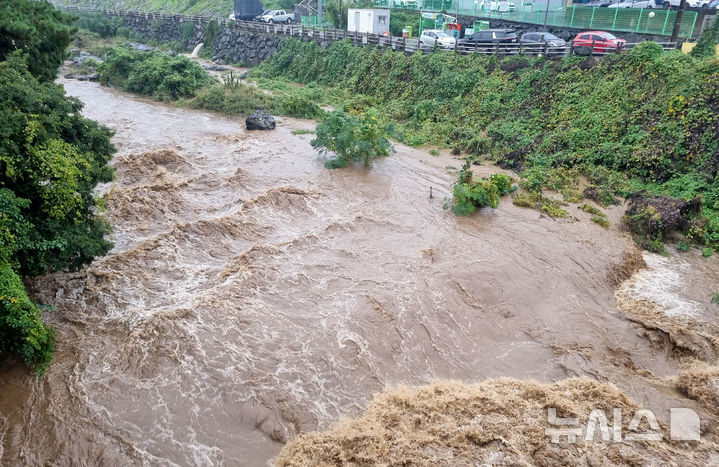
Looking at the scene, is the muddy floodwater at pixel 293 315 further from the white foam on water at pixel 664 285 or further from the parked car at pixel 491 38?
the parked car at pixel 491 38

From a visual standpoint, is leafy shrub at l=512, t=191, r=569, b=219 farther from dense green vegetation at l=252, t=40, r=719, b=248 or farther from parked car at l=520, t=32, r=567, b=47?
parked car at l=520, t=32, r=567, b=47

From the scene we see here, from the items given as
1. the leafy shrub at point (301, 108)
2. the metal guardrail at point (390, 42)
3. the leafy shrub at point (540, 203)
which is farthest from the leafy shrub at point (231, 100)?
the leafy shrub at point (540, 203)

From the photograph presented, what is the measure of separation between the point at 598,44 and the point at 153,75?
78.6 ft

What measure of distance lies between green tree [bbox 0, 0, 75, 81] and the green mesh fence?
82.2ft

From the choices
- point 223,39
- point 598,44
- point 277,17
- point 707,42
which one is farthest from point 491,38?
point 223,39

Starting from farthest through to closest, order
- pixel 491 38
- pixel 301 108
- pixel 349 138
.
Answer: pixel 491 38, pixel 301 108, pixel 349 138

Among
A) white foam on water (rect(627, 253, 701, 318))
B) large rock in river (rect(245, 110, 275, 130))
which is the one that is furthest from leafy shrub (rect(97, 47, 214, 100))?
white foam on water (rect(627, 253, 701, 318))

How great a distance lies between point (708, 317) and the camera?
33.4 ft

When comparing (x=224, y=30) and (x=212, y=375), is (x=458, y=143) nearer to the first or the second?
(x=212, y=375)

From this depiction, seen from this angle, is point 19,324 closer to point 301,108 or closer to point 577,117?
point 577,117

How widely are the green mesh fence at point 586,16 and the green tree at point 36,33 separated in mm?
25058

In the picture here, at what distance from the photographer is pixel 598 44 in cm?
2119

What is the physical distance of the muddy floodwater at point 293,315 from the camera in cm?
743

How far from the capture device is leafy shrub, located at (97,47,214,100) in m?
28.3
